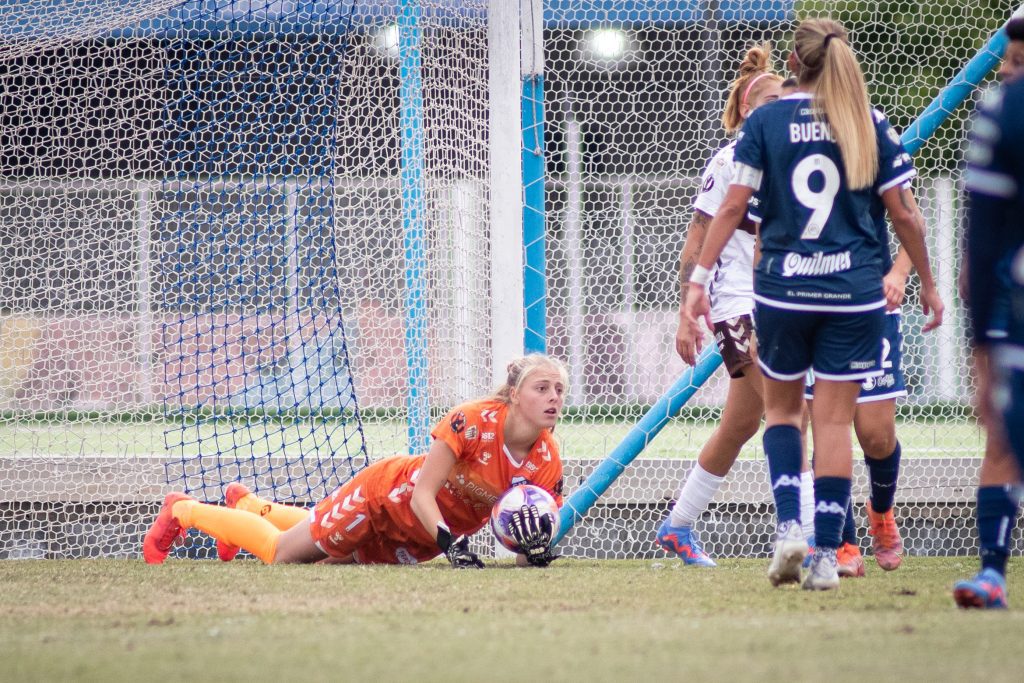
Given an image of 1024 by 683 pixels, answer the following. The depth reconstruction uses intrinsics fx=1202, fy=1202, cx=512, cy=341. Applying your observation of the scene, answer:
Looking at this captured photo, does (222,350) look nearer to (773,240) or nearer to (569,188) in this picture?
(569,188)

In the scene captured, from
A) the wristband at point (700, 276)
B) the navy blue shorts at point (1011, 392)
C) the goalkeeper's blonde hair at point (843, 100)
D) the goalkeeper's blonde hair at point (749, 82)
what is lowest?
the navy blue shorts at point (1011, 392)

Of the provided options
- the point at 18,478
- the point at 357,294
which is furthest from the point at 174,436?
the point at 18,478

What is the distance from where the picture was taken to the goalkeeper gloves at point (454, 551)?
4676 millimetres

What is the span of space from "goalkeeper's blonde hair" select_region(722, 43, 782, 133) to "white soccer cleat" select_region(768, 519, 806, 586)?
172cm

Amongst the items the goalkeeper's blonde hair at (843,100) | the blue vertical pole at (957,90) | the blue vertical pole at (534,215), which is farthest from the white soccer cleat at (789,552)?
the blue vertical pole at (957,90)

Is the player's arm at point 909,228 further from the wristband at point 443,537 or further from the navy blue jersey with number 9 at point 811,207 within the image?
the wristband at point 443,537

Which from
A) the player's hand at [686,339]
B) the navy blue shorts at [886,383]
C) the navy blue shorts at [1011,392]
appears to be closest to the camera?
the navy blue shorts at [1011,392]

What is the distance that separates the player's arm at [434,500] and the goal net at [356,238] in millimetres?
1205

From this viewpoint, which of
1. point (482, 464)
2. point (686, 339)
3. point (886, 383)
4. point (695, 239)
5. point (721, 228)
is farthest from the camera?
point (482, 464)

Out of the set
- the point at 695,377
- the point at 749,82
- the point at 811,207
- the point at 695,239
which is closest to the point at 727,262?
the point at 695,239

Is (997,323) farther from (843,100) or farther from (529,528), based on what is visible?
(529,528)

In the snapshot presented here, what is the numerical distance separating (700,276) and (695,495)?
1.44 meters

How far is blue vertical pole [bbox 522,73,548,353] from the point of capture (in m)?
5.73

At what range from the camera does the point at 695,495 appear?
5008mm
